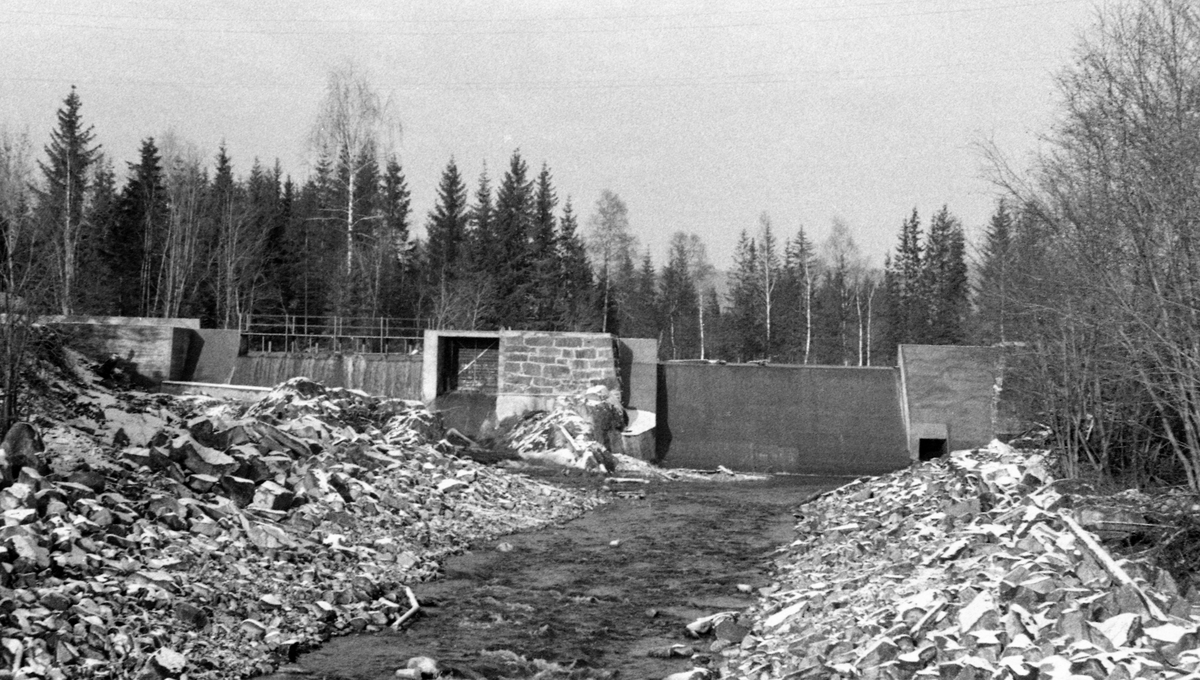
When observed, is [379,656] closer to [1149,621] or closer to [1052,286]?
[1149,621]

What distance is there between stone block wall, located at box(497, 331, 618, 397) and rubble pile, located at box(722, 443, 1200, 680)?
42.4 ft

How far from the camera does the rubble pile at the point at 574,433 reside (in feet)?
65.2

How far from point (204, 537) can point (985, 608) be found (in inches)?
232

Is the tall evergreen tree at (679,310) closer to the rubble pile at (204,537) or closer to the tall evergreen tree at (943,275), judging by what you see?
the tall evergreen tree at (943,275)

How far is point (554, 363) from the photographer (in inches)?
896

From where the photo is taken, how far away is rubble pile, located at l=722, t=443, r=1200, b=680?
5.30 m

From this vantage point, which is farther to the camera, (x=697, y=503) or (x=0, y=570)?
(x=697, y=503)

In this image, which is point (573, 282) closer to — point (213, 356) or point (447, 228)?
point (447, 228)

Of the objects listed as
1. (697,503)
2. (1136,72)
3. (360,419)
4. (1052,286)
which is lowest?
(697,503)

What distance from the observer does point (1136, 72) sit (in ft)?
28.5

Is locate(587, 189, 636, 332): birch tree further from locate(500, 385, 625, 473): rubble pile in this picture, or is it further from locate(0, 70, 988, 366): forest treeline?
locate(500, 385, 625, 473): rubble pile

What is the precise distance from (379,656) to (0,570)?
2.38 metres

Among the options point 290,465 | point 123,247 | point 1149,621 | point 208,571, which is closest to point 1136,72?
point 1149,621

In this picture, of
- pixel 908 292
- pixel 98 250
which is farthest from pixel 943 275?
pixel 98 250
